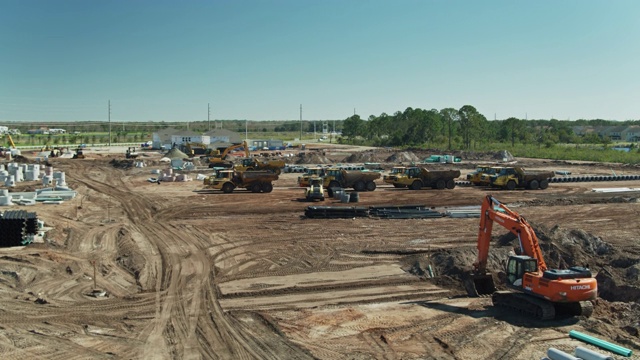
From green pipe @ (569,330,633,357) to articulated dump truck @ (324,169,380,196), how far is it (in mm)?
28041

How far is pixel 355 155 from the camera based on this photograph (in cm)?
7850

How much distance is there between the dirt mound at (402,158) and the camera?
248ft

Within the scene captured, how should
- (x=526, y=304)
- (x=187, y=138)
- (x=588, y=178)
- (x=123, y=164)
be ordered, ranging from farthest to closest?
1. (x=187, y=138)
2. (x=123, y=164)
3. (x=588, y=178)
4. (x=526, y=304)

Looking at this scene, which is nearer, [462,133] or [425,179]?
[425,179]

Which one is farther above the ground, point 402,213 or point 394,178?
point 394,178

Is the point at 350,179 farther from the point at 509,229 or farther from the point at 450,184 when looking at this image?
the point at 509,229

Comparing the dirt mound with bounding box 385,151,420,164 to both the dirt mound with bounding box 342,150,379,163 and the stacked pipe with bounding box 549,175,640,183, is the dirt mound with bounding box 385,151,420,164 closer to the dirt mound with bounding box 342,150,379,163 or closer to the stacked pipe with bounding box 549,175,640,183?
the dirt mound with bounding box 342,150,379,163

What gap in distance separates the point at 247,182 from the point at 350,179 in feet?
23.5

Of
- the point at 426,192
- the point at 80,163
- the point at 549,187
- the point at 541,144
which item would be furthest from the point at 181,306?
the point at 541,144

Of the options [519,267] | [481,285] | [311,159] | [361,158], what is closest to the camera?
[519,267]

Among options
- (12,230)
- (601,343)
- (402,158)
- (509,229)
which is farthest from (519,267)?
(402,158)

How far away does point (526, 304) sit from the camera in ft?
51.9

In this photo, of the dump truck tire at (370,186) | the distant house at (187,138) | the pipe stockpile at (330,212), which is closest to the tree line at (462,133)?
the distant house at (187,138)

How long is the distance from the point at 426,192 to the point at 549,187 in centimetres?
1091
